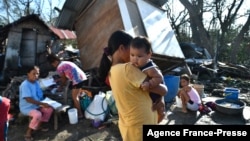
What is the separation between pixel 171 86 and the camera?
7660 millimetres

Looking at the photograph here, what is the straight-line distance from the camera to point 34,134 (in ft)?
18.3

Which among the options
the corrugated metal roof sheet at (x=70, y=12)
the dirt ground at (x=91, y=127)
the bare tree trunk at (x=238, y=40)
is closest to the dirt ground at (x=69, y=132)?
the dirt ground at (x=91, y=127)

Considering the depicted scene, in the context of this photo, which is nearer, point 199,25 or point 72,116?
point 72,116

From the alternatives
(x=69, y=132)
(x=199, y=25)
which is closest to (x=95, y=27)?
(x=69, y=132)

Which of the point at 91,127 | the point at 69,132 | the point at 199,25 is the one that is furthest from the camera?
the point at 199,25

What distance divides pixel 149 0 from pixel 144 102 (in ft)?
23.2

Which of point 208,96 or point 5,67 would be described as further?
point 5,67

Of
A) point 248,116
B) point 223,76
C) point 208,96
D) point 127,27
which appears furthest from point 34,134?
point 223,76

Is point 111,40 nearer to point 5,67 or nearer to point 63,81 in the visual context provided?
point 63,81

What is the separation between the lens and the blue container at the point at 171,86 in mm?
7562

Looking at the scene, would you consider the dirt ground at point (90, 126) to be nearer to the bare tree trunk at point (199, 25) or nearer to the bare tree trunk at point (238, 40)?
Answer: the bare tree trunk at point (199, 25)

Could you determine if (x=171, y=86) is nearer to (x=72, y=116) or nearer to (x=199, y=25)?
(x=72, y=116)

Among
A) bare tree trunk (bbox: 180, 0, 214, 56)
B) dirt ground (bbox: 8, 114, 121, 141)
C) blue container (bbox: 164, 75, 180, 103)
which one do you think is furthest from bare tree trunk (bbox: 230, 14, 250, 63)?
dirt ground (bbox: 8, 114, 121, 141)

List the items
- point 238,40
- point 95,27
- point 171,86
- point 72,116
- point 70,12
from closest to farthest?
1. point 72,116
2. point 171,86
3. point 95,27
4. point 70,12
5. point 238,40
